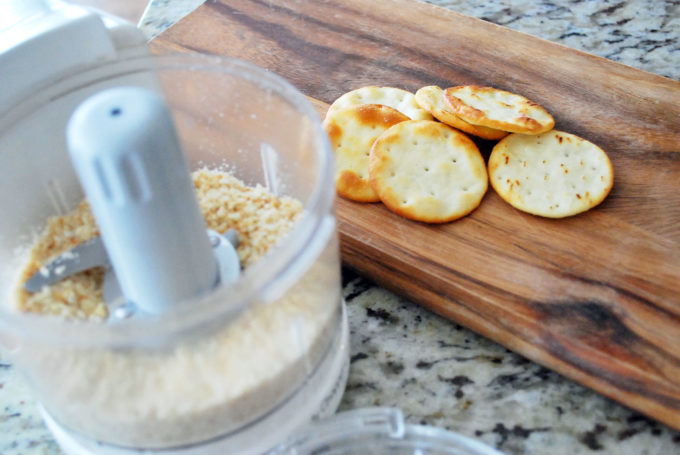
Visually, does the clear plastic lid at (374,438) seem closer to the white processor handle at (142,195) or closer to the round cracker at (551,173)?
the white processor handle at (142,195)

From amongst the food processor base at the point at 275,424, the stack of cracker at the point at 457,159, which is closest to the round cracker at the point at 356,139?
the stack of cracker at the point at 457,159

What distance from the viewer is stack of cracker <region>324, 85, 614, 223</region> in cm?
74

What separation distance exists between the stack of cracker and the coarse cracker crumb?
0.16m

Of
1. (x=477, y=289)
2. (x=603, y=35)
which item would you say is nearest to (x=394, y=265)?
(x=477, y=289)

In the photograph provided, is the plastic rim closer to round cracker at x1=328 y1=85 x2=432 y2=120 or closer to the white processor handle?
the white processor handle

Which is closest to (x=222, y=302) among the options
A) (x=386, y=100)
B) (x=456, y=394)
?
(x=456, y=394)

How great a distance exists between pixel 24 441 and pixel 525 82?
28.8 inches

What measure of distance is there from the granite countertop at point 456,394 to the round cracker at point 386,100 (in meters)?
0.24

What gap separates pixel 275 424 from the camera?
53 cm

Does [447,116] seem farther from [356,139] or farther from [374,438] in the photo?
[374,438]

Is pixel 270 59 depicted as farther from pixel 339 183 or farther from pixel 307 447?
pixel 307 447

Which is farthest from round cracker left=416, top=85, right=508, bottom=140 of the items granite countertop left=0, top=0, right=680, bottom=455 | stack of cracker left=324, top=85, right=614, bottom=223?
granite countertop left=0, top=0, right=680, bottom=455

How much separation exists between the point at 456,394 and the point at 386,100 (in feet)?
1.34

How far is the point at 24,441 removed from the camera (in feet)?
1.99
